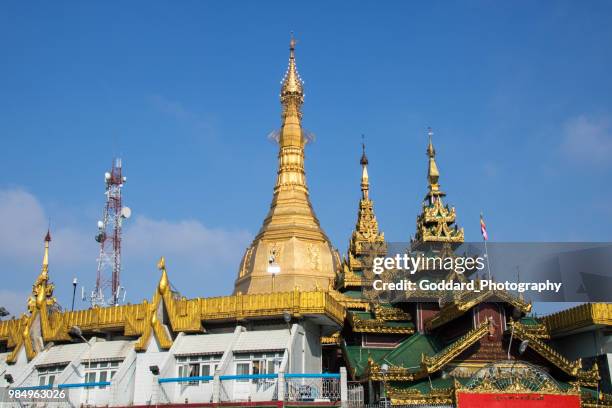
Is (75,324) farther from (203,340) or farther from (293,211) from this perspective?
(293,211)

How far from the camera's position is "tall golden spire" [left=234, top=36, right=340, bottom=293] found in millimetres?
57594

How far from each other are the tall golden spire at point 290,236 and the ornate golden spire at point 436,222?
1202cm

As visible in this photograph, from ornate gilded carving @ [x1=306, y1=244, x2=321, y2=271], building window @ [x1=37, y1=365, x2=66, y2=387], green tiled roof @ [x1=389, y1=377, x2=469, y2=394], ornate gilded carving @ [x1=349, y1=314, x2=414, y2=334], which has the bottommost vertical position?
green tiled roof @ [x1=389, y1=377, x2=469, y2=394]

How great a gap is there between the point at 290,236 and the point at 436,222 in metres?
15.7

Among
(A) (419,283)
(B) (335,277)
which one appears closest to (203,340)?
(A) (419,283)

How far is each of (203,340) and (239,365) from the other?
8.58 feet

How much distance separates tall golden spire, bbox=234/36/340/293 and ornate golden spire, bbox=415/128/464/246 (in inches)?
473

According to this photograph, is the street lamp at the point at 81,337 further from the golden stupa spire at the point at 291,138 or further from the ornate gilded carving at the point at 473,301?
the golden stupa spire at the point at 291,138

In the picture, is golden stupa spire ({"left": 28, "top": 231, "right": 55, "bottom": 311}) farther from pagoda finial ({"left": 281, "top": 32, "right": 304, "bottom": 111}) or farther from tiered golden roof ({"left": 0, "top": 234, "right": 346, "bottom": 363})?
pagoda finial ({"left": 281, "top": 32, "right": 304, "bottom": 111})

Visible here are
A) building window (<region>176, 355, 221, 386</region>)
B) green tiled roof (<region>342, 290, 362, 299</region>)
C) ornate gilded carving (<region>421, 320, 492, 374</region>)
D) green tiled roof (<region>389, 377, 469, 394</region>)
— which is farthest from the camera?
green tiled roof (<region>342, 290, 362, 299</region>)

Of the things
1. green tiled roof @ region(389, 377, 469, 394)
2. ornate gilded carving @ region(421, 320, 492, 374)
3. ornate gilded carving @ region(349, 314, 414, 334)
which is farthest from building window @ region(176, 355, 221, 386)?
ornate gilded carving @ region(349, 314, 414, 334)

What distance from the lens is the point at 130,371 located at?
34719 mm

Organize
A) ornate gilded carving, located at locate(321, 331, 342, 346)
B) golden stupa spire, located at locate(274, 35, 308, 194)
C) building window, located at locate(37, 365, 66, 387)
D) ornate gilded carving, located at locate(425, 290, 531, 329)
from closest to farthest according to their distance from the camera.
Answer: ornate gilded carving, located at locate(425, 290, 531, 329) < building window, located at locate(37, 365, 66, 387) < ornate gilded carving, located at locate(321, 331, 342, 346) < golden stupa spire, located at locate(274, 35, 308, 194)

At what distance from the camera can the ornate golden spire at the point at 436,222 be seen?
4616cm
